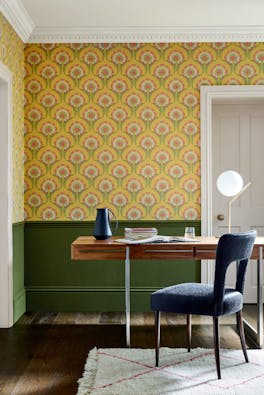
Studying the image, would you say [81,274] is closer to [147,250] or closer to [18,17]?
[147,250]

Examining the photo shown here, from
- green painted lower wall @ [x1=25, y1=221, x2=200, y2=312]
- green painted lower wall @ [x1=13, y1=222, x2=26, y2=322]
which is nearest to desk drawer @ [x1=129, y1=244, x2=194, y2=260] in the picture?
green painted lower wall @ [x1=25, y1=221, x2=200, y2=312]

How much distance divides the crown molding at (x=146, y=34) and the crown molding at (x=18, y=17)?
0.43 ft

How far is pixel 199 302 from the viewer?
10.9 feet

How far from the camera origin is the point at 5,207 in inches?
180

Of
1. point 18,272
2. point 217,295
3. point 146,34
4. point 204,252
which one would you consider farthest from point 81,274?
point 146,34

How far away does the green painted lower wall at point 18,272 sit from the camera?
479 centimetres

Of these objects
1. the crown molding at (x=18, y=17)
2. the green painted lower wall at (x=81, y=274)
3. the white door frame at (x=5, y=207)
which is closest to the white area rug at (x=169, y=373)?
the white door frame at (x=5, y=207)

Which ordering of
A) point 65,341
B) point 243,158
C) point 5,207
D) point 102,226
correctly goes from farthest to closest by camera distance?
point 243,158
point 5,207
point 102,226
point 65,341

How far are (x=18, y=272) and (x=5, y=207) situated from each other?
0.72 metres

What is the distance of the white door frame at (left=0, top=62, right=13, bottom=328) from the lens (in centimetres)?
456

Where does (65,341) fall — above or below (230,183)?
below

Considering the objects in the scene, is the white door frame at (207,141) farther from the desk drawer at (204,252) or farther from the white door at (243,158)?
the desk drawer at (204,252)

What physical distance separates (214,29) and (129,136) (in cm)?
126

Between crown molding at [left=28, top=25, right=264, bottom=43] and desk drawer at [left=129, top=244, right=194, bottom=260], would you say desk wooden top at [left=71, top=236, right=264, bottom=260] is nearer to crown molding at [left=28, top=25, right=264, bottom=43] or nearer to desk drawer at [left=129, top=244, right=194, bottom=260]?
desk drawer at [left=129, top=244, right=194, bottom=260]
